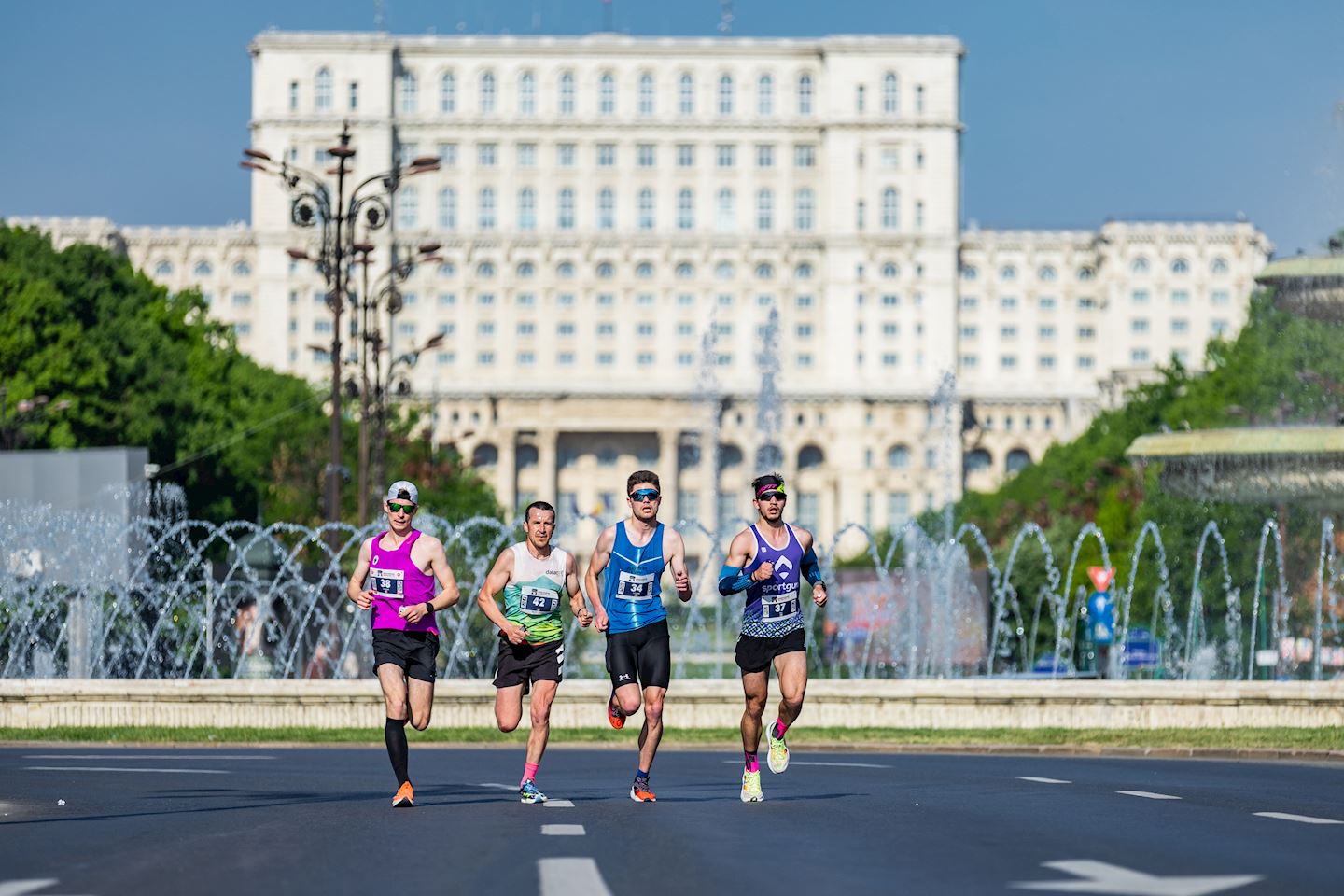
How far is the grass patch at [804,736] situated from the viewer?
23.9 meters

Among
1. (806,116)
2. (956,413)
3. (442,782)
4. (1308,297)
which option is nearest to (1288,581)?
(1308,297)

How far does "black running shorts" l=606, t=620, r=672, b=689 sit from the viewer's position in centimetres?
1494

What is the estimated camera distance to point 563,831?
43.0 ft

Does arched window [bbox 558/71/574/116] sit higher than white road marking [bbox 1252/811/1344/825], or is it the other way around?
arched window [bbox 558/71/574/116]

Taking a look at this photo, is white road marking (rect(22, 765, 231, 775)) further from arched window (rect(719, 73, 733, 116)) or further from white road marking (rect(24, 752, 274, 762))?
arched window (rect(719, 73, 733, 116))

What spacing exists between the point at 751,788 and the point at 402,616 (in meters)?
2.23

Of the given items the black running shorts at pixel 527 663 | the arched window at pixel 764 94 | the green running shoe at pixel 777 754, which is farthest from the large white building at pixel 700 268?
the black running shorts at pixel 527 663

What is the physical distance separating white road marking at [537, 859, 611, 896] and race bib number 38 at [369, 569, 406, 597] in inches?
135

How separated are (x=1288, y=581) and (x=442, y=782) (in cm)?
3195

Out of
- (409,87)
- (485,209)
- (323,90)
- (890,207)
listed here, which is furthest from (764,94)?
(323,90)

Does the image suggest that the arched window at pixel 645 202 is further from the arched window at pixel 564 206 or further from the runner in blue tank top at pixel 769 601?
the runner in blue tank top at pixel 769 601

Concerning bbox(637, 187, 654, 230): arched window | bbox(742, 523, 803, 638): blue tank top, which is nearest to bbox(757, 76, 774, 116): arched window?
bbox(637, 187, 654, 230): arched window

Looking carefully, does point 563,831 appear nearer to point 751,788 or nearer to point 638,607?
point 638,607

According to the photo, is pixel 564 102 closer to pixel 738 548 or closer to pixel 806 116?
pixel 806 116
